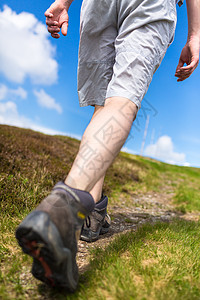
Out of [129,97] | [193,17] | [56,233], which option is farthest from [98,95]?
[56,233]

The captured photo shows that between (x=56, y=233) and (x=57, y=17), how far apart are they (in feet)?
5.57

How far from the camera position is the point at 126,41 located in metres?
1.68

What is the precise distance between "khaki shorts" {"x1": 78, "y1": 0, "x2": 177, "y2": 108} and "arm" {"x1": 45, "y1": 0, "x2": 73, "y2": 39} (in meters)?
0.19

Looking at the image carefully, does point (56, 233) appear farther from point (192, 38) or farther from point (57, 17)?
point (192, 38)

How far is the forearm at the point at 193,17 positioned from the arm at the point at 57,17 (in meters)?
1.15

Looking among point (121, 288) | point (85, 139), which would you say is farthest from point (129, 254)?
point (85, 139)

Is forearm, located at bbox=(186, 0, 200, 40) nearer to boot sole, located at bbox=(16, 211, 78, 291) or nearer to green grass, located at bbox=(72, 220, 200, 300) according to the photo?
green grass, located at bbox=(72, 220, 200, 300)

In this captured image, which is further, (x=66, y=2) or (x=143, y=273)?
(x=66, y=2)

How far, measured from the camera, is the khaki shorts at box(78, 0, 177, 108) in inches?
62.4

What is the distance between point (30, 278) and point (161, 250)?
1.09 m

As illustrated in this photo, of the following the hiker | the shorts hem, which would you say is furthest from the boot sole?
the shorts hem

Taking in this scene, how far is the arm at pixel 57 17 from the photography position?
1832 millimetres

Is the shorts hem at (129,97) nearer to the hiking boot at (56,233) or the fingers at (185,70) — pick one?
the hiking boot at (56,233)

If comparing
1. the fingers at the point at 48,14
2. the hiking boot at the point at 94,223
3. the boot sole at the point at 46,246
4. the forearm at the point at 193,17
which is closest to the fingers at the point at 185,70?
the forearm at the point at 193,17
